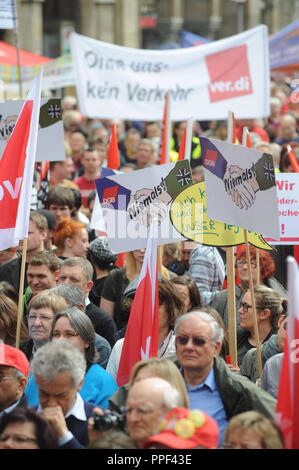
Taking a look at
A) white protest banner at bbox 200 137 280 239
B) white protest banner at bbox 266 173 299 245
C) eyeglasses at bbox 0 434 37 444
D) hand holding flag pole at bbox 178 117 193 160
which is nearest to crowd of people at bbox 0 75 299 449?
eyeglasses at bbox 0 434 37 444

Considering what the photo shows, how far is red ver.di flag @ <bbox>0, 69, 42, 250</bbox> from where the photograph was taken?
225 inches

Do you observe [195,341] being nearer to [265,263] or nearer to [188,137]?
[265,263]

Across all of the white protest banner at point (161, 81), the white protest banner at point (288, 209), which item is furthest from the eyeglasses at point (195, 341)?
the white protest banner at point (161, 81)

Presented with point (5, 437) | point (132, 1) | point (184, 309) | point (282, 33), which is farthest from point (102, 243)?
point (132, 1)

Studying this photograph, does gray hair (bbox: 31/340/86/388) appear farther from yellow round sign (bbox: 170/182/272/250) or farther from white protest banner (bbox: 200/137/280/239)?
yellow round sign (bbox: 170/182/272/250)

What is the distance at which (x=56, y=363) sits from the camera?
168 inches

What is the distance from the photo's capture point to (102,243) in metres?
7.29

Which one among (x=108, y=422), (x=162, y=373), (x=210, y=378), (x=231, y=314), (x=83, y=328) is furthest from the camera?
(x=231, y=314)

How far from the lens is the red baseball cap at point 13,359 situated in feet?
15.8

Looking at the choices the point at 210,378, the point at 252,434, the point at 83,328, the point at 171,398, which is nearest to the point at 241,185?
the point at 83,328

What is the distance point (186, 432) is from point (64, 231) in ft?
13.1

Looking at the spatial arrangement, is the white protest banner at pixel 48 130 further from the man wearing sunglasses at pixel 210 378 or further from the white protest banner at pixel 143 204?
the man wearing sunglasses at pixel 210 378

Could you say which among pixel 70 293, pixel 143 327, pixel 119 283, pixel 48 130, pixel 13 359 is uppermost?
pixel 48 130
